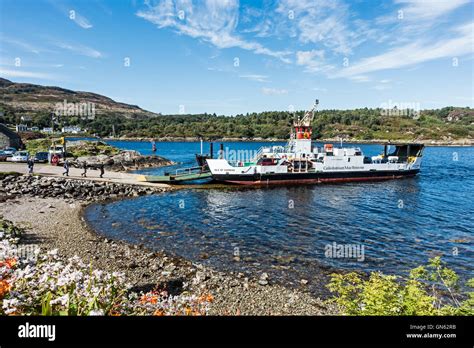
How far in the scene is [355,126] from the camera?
190 m

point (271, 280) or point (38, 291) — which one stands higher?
point (38, 291)

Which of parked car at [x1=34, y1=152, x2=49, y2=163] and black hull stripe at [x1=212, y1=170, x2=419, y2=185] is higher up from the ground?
parked car at [x1=34, y1=152, x2=49, y2=163]

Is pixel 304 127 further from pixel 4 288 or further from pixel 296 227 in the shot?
pixel 4 288

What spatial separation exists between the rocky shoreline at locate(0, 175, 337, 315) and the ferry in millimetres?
20289

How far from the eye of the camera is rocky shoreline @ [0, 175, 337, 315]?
11.2 meters

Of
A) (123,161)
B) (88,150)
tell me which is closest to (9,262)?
(123,161)

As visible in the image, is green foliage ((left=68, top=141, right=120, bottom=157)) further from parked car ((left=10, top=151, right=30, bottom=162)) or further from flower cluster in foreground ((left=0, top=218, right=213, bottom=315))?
flower cluster in foreground ((left=0, top=218, right=213, bottom=315))

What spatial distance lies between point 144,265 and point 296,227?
12.4 meters

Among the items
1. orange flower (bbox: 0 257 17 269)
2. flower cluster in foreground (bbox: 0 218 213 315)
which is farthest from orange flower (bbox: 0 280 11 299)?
orange flower (bbox: 0 257 17 269)

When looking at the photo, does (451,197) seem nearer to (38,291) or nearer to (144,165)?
(38,291)

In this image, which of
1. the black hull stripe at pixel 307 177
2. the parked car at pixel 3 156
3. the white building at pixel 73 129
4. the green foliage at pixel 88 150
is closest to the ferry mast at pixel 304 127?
the black hull stripe at pixel 307 177

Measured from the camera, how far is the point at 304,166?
45281 millimetres
